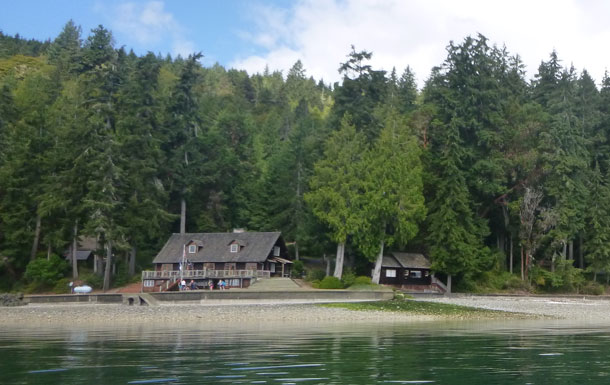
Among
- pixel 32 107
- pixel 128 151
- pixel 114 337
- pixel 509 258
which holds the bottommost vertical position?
pixel 114 337

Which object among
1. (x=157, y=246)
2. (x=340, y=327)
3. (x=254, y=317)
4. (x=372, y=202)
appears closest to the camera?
(x=340, y=327)

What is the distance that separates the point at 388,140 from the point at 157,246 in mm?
28215

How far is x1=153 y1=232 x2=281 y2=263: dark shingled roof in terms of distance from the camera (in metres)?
74.1

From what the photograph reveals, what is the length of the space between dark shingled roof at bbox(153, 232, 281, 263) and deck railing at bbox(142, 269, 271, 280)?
1.36 meters

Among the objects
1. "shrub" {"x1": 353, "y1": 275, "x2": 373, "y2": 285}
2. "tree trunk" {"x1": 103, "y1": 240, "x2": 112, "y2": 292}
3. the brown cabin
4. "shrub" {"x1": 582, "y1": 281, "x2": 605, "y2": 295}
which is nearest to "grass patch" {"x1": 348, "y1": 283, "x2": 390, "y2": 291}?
"shrub" {"x1": 353, "y1": 275, "x2": 373, "y2": 285}

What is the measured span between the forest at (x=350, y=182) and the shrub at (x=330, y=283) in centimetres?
252

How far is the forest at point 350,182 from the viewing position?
71.4 m

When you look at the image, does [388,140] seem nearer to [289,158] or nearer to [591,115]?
[289,158]

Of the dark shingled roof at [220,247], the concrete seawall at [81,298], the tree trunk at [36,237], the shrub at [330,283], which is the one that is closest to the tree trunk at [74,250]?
the tree trunk at [36,237]

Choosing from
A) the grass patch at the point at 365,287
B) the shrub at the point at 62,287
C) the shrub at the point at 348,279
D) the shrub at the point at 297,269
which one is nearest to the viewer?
the grass patch at the point at 365,287

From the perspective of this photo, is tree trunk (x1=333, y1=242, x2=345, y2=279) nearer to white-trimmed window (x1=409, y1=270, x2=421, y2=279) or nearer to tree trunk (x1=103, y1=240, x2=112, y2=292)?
white-trimmed window (x1=409, y1=270, x2=421, y2=279)

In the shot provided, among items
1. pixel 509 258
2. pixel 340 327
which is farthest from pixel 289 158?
pixel 340 327

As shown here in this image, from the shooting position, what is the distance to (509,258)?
8238 cm

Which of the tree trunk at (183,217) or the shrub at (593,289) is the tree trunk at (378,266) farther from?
the tree trunk at (183,217)
